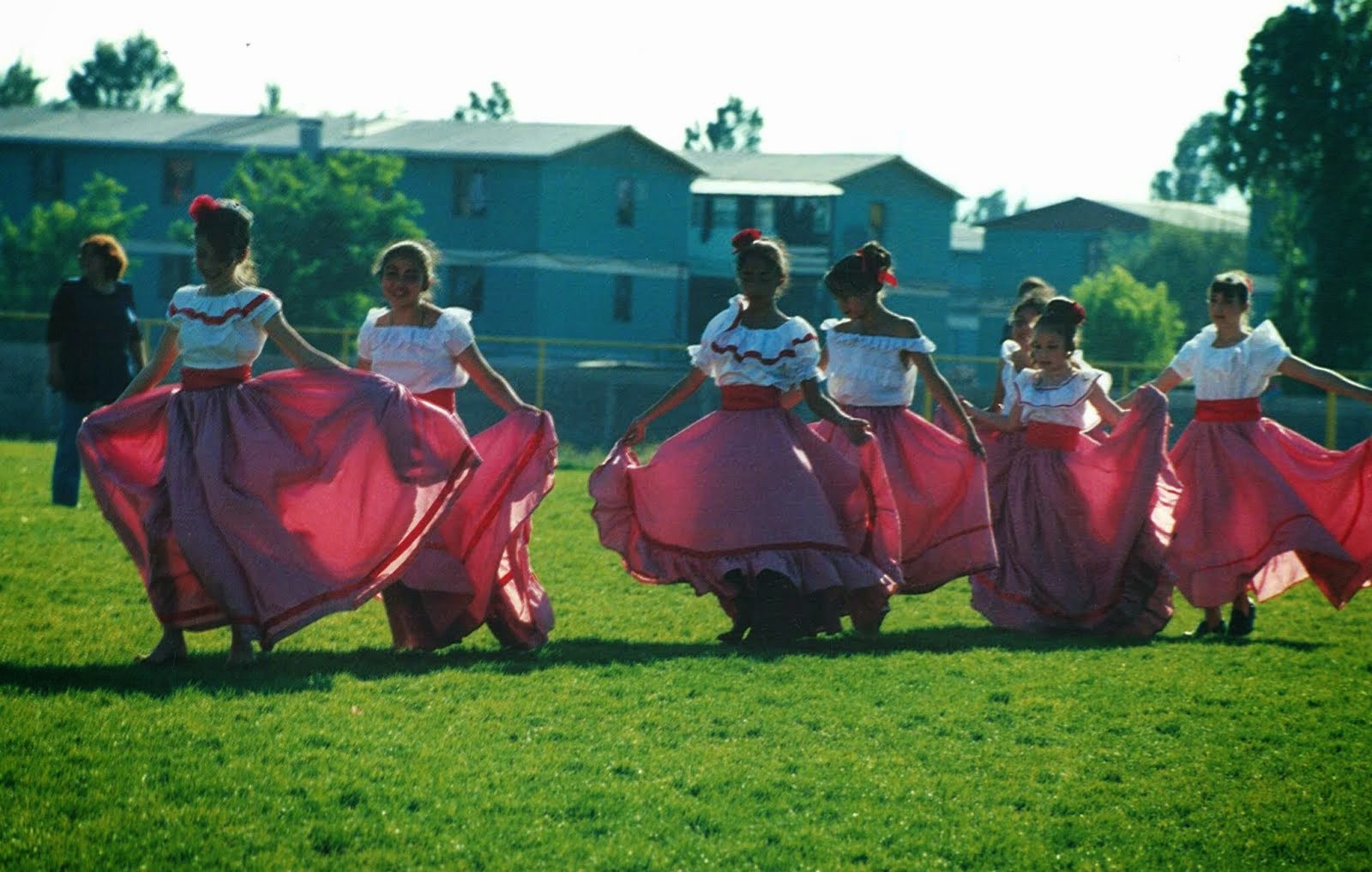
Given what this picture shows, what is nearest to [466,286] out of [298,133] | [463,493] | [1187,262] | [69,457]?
[298,133]

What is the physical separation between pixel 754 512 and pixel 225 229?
2.86m

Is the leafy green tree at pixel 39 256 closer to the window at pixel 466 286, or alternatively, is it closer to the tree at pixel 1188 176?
the window at pixel 466 286

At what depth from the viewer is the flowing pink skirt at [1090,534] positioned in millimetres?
10203

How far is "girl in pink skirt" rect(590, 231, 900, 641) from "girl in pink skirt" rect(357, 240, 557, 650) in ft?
2.61

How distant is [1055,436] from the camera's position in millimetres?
10531

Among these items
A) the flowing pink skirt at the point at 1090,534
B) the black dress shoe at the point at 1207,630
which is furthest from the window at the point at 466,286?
the black dress shoe at the point at 1207,630

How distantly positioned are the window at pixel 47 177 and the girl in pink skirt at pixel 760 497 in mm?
53380

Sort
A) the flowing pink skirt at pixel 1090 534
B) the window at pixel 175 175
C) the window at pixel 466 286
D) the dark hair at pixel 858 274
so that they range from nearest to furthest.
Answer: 1. the dark hair at pixel 858 274
2. the flowing pink skirt at pixel 1090 534
3. the window at pixel 466 286
4. the window at pixel 175 175

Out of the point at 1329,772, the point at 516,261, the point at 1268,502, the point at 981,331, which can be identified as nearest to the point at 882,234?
the point at 981,331

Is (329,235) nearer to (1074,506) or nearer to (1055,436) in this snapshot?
(1055,436)

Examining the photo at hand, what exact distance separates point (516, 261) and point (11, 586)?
42828 millimetres

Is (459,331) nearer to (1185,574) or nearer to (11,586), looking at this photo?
(11,586)

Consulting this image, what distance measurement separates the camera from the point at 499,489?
862 centimetres

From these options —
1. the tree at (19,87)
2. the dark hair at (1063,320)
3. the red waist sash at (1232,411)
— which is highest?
the tree at (19,87)
